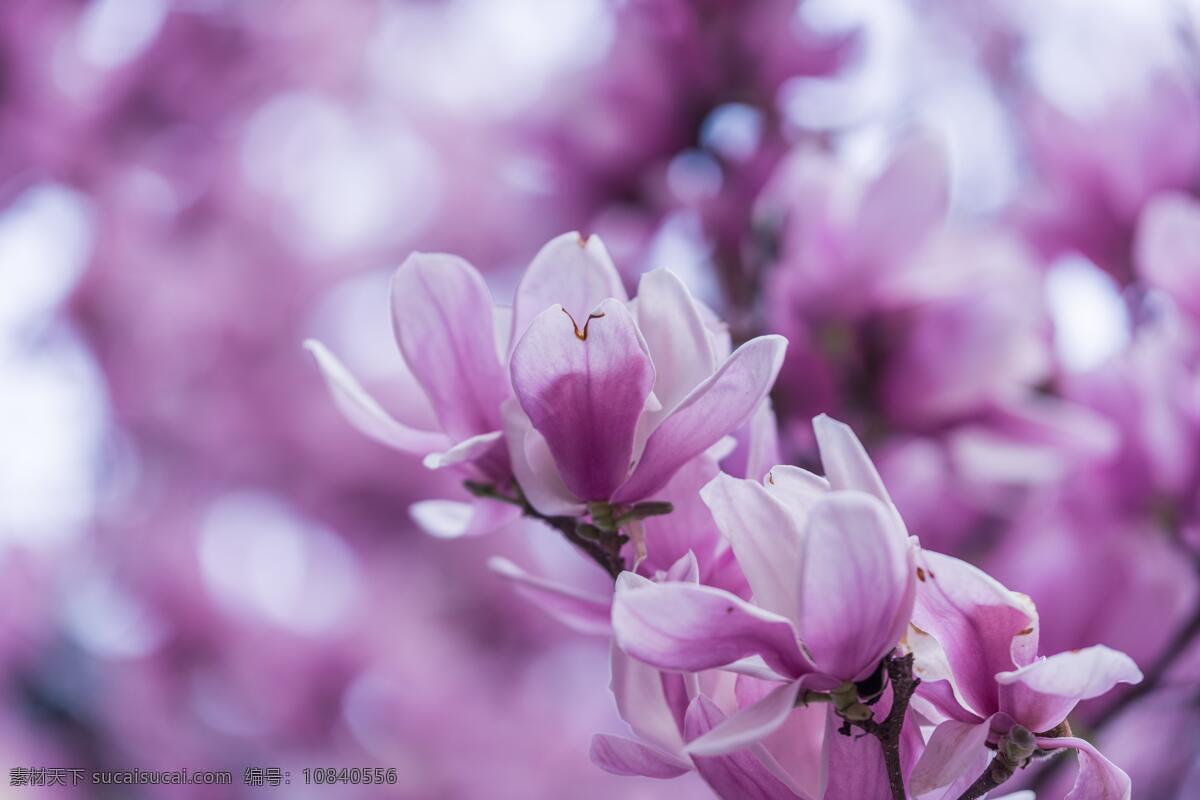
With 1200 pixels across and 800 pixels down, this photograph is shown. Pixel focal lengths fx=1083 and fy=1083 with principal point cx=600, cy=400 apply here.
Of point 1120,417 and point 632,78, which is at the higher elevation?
point 632,78

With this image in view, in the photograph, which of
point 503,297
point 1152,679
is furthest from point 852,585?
point 503,297

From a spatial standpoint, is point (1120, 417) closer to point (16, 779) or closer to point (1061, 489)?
point (1061, 489)

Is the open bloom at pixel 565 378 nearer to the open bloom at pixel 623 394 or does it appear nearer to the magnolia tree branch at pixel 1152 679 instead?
the open bloom at pixel 623 394

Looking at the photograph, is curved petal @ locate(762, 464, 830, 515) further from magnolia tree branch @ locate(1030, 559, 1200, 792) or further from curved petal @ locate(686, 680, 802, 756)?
magnolia tree branch @ locate(1030, 559, 1200, 792)

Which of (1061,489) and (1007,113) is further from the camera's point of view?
(1007,113)

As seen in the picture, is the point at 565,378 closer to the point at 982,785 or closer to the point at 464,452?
the point at 464,452

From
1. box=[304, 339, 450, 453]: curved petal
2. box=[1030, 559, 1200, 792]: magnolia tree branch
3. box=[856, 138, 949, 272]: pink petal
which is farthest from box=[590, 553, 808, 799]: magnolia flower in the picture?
box=[856, 138, 949, 272]: pink petal

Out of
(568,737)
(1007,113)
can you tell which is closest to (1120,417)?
(1007,113)

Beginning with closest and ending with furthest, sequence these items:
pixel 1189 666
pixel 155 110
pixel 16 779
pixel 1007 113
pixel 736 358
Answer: pixel 736 358 → pixel 1189 666 → pixel 16 779 → pixel 1007 113 → pixel 155 110
